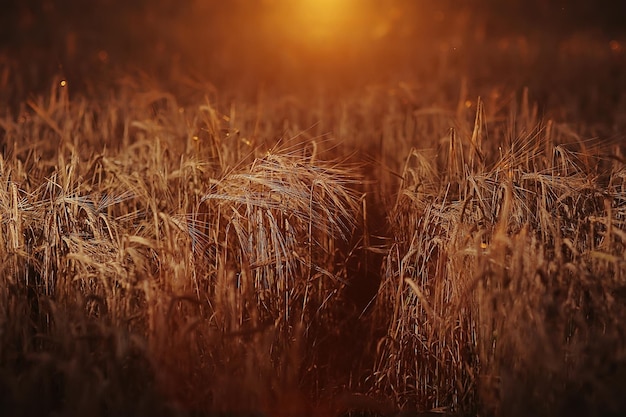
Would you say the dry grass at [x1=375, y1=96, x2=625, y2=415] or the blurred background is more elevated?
the blurred background

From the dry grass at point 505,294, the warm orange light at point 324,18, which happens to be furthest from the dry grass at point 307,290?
the warm orange light at point 324,18

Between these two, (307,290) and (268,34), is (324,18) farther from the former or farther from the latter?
(307,290)

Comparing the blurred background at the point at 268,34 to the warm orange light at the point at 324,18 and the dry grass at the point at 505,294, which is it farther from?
the dry grass at the point at 505,294

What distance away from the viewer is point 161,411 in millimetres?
2000

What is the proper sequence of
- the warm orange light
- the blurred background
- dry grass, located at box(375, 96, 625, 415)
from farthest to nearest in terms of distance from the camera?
the warm orange light → the blurred background → dry grass, located at box(375, 96, 625, 415)

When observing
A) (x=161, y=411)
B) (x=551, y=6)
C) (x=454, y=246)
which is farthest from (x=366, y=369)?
(x=551, y=6)

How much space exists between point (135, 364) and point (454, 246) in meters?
0.97

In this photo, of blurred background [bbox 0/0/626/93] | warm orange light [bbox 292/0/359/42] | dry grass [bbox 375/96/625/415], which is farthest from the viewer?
warm orange light [bbox 292/0/359/42]


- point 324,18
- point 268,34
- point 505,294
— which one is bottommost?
point 505,294

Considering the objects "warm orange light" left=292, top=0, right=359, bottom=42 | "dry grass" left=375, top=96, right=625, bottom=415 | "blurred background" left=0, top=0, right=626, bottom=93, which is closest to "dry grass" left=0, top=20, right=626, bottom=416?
"dry grass" left=375, top=96, right=625, bottom=415

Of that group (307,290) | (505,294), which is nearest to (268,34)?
(307,290)

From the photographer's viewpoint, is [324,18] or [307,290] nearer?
[307,290]

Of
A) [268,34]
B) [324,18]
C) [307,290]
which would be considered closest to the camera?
[307,290]

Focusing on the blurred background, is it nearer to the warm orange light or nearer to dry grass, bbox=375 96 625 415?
the warm orange light
